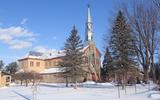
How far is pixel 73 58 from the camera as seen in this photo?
42844 millimetres

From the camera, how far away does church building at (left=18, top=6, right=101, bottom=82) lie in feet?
242

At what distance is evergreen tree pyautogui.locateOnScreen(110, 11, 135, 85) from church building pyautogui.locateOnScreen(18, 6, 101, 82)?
113 ft

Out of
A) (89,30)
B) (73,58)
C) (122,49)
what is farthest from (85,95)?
(89,30)

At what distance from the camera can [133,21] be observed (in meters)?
35.6

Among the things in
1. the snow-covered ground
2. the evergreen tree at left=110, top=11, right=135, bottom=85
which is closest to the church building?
the evergreen tree at left=110, top=11, right=135, bottom=85

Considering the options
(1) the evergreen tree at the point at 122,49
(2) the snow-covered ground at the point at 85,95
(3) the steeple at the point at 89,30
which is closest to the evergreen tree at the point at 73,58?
(1) the evergreen tree at the point at 122,49

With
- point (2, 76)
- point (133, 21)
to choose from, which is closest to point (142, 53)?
point (133, 21)

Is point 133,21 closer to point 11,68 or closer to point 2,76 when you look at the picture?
point 2,76

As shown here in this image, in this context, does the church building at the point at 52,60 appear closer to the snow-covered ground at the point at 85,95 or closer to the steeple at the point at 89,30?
the steeple at the point at 89,30

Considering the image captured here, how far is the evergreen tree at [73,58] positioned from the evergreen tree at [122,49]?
7.81 meters

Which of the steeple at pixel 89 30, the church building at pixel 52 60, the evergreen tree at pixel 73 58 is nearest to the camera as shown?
the evergreen tree at pixel 73 58

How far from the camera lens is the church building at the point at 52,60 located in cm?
7381

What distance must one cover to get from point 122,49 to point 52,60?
49.2 m

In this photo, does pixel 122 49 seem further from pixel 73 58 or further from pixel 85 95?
pixel 85 95
